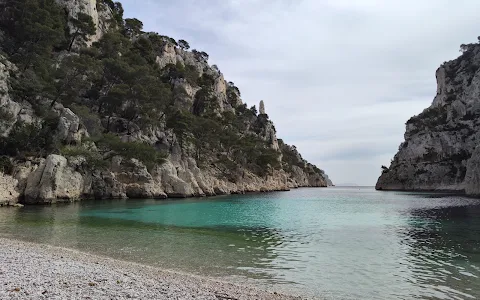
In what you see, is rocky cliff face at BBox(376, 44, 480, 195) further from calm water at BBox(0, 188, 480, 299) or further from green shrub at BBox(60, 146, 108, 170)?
green shrub at BBox(60, 146, 108, 170)

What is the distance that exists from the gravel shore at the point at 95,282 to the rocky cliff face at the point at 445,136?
9657 cm

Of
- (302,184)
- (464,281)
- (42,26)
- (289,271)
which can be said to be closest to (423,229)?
(464,281)

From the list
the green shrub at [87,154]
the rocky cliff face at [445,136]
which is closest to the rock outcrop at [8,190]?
the green shrub at [87,154]

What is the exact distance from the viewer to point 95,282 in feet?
29.1

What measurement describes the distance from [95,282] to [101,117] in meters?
58.6

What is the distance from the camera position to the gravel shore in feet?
25.4

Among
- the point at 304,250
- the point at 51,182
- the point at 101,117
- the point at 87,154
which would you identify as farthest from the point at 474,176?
the point at 51,182

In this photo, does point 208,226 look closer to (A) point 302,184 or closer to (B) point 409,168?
(B) point 409,168

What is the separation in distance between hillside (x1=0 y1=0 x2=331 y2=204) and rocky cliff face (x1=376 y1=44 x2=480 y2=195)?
160ft

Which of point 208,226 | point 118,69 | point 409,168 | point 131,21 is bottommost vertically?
point 208,226

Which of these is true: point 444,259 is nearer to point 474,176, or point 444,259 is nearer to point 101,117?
point 101,117

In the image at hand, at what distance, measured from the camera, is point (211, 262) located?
13.7m

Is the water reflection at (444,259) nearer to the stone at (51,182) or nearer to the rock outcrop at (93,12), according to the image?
the stone at (51,182)

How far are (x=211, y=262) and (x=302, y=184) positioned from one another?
183 m
